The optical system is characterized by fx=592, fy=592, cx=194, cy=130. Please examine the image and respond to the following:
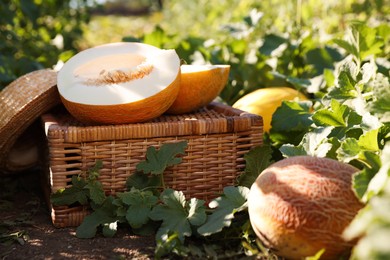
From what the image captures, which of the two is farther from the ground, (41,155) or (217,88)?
(217,88)

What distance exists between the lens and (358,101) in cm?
223

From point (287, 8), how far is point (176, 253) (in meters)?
2.79

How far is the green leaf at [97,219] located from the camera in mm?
2041

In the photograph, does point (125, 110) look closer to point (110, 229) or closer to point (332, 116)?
point (110, 229)

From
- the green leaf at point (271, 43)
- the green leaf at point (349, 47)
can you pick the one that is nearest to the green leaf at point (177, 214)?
the green leaf at point (349, 47)

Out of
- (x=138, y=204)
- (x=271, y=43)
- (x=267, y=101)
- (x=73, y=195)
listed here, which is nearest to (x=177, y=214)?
(x=138, y=204)

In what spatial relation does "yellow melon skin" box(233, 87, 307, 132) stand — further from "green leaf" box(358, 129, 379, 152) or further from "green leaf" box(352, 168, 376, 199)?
"green leaf" box(352, 168, 376, 199)

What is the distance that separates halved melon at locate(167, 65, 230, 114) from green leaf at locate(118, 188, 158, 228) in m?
0.49

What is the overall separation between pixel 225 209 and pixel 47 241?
63cm

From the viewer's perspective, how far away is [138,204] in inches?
80.7

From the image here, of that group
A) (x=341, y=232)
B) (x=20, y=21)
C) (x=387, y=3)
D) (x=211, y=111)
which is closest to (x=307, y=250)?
(x=341, y=232)

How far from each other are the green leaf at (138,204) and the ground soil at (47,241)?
0.07 m

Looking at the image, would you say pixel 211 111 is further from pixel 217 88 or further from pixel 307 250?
pixel 307 250

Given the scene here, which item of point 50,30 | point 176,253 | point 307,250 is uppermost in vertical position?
point 307,250
